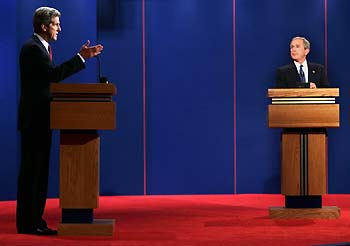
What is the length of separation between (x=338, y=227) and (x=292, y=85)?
1.55m

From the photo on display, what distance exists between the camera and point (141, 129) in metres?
7.15

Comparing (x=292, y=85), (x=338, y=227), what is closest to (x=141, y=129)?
(x=292, y=85)

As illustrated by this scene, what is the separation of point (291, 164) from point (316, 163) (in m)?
0.20

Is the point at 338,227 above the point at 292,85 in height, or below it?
below

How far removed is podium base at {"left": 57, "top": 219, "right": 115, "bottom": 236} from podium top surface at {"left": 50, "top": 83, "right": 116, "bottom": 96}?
89 cm

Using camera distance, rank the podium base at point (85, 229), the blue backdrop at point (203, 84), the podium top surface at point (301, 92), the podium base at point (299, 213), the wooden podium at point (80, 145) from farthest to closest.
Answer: the blue backdrop at point (203, 84) → the podium base at point (299, 213) → the podium top surface at point (301, 92) → the podium base at point (85, 229) → the wooden podium at point (80, 145)

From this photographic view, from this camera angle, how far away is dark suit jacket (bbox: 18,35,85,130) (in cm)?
455

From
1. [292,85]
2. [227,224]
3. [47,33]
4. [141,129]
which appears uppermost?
[47,33]

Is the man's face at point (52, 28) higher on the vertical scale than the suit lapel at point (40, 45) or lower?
higher

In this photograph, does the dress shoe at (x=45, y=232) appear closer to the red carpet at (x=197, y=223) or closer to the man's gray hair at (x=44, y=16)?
the red carpet at (x=197, y=223)

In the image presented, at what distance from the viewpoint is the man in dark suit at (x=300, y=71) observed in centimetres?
620

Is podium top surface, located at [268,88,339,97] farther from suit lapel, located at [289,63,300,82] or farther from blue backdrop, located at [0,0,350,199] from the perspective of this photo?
blue backdrop, located at [0,0,350,199]

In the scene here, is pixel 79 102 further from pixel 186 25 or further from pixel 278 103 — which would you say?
pixel 186 25

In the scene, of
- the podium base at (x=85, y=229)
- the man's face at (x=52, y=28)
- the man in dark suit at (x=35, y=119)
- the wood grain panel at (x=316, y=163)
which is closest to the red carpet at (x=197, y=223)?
the podium base at (x=85, y=229)
